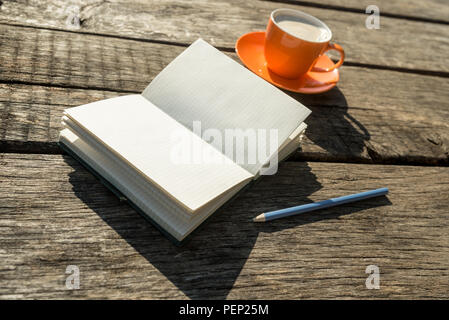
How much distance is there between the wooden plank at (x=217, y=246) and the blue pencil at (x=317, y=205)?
12mm

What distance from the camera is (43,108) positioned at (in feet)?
2.61

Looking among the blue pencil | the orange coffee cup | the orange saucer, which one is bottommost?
the blue pencil

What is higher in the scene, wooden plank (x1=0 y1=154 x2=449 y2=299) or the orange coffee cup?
the orange coffee cup

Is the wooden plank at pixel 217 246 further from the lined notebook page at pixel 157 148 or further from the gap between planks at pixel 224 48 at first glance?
the gap between planks at pixel 224 48

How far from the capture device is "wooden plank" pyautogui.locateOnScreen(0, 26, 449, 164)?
2.57 feet

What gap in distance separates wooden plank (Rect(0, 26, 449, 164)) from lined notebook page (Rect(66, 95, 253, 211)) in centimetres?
13

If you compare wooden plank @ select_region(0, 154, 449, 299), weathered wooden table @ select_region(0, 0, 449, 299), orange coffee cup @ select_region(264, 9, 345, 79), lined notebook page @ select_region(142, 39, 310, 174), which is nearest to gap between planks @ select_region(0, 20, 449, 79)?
weathered wooden table @ select_region(0, 0, 449, 299)

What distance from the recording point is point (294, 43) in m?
0.94

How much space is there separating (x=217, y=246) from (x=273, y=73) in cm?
54

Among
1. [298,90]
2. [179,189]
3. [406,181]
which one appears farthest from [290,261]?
[298,90]

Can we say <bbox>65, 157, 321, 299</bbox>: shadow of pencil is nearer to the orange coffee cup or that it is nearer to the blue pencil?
the blue pencil

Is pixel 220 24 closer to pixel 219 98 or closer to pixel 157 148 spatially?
pixel 219 98

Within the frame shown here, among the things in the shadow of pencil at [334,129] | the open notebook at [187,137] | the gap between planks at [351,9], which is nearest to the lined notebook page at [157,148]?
the open notebook at [187,137]

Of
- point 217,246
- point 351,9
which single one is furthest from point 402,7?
point 217,246
